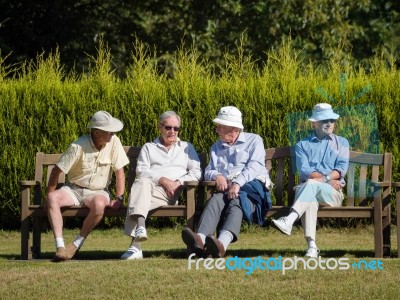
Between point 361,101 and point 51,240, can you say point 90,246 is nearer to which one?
point 51,240

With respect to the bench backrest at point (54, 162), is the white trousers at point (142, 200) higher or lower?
lower

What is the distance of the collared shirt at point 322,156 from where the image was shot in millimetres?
9508

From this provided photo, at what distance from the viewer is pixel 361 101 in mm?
11523

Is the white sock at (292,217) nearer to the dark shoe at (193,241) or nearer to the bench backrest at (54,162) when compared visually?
the dark shoe at (193,241)

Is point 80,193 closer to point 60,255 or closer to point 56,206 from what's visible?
point 56,206

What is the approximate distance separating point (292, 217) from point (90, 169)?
1909mm

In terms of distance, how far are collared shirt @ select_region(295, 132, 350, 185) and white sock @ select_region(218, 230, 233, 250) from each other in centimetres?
102

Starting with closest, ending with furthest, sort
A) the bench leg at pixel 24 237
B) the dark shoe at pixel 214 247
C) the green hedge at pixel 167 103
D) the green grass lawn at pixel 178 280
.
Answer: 1. the green grass lawn at pixel 178 280
2. the dark shoe at pixel 214 247
3. the bench leg at pixel 24 237
4. the green hedge at pixel 167 103

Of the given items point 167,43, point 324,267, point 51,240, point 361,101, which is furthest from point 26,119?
point 167,43

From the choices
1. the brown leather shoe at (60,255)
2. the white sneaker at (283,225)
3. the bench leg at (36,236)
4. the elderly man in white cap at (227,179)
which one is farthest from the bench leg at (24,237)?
the white sneaker at (283,225)

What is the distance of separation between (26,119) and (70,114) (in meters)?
0.52

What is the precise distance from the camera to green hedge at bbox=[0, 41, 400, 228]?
11.6 metres

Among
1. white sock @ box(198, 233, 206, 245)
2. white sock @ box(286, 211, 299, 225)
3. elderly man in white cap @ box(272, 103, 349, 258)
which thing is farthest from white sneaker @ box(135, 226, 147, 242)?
elderly man in white cap @ box(272, 103, 349, 258)

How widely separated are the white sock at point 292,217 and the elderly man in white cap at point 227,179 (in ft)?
1.34
